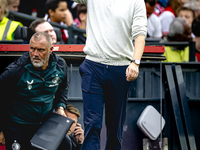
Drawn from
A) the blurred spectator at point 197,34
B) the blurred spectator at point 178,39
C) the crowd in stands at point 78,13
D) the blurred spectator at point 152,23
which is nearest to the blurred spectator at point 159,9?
the crowd in stands at point 78,13

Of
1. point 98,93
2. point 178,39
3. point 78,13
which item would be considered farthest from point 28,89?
point 78,13

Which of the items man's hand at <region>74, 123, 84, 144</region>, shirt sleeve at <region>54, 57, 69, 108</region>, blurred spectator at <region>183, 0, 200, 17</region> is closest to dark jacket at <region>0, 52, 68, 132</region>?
shirt sleeve at <region>54, 57, 69, 108</region>

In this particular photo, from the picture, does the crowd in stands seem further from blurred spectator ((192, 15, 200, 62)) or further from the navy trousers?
the navy trousers

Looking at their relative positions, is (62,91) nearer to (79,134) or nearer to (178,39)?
(79,134)

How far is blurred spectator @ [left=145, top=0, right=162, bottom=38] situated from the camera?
300 inches

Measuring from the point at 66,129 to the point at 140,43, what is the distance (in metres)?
1.50

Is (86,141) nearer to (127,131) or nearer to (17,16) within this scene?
(127,131)

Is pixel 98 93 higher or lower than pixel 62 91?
higher

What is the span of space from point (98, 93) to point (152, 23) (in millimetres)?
4121

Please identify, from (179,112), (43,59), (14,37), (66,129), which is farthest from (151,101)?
(14,37)

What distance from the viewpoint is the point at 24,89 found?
15.0 ft

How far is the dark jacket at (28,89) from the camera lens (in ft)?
14.8

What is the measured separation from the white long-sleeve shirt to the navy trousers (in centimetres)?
10

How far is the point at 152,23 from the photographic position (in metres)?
7.68
